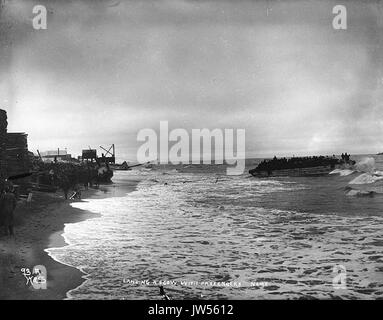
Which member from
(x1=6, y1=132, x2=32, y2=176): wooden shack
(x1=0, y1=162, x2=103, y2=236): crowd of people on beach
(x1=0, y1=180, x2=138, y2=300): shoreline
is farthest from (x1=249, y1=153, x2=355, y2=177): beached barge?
(x1=6, y1=132, x2=32, y2=176): wooden shack

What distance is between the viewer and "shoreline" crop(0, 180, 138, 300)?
249 inches

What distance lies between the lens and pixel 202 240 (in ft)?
35.1

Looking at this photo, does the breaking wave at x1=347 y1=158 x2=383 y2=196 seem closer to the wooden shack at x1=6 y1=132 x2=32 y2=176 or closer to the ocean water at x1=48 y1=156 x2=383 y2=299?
the ocean water at x1=48 y1=156 x2=383 y2=299

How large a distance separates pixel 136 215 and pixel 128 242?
4.90m

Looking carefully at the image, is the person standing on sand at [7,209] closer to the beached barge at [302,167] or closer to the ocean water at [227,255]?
the ocean water at [227,255]

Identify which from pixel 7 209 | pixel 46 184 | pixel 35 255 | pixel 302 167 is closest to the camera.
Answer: pixel 35 255

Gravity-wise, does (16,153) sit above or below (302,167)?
above

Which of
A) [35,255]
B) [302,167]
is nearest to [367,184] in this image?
[302,167]

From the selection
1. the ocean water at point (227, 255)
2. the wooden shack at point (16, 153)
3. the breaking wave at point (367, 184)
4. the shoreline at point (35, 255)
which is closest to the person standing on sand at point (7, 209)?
the shoreline at point (35, 255)

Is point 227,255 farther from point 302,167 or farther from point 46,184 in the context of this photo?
point 302,167

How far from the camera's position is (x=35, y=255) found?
26.3 ft
